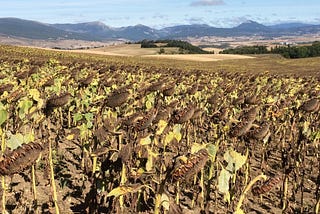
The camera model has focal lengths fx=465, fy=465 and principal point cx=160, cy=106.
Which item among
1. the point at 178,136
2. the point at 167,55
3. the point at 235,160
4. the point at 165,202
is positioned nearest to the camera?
the point at 165,202

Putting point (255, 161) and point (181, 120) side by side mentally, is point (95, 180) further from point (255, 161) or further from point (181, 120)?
point (255, 161)

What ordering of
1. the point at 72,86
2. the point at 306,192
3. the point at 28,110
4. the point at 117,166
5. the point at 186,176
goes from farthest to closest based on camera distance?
the point at 72,86, the point at 306,192, the point at 28,110, the point at 117,166, the point at 186,176

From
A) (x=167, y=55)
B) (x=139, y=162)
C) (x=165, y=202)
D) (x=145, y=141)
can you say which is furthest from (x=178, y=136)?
(x=167, y=55)

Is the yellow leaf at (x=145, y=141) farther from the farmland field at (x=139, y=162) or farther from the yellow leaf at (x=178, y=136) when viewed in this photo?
the yellow leaf at (x=178, y=136)

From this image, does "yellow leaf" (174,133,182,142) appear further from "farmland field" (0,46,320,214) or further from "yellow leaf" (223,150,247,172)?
"yellow leaf" (223,150,247,172)

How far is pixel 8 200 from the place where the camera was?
20.4 ft

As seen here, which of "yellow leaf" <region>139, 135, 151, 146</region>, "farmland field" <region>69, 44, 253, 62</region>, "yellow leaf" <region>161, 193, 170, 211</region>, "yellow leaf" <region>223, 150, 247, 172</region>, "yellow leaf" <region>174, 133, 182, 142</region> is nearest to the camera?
"yellow leaf" <region>161, 193, 170, 211</region>

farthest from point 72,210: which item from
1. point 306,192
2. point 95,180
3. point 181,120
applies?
point 306,192

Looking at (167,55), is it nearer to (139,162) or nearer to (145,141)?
(139,162)

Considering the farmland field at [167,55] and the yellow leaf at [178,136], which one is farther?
the farmland field at [167,55]

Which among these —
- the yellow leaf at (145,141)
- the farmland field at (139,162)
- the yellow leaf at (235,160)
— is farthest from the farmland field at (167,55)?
the yellow leaf at (235,160)

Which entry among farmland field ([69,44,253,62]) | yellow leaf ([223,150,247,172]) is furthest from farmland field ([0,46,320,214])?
farmland field ([69,44,253,62])

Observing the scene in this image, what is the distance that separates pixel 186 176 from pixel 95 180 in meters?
2.45

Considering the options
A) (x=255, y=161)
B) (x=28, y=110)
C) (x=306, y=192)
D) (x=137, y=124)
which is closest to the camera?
(x=137, y=124)
